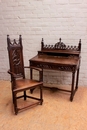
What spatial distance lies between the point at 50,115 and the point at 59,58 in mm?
994

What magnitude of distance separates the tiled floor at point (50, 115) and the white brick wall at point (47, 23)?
2.04 ft

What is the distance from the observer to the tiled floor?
1.87 metres

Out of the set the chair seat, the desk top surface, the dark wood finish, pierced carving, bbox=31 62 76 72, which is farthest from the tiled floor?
the desk top surface

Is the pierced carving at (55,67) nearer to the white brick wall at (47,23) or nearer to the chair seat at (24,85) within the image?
the chair seat at (24,85)

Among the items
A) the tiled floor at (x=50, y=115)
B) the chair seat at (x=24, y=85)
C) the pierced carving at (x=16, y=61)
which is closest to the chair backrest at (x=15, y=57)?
the pierced carving at (x=16, y=61)

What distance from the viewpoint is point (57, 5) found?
258 cm

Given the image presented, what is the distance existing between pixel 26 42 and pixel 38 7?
2.39ft

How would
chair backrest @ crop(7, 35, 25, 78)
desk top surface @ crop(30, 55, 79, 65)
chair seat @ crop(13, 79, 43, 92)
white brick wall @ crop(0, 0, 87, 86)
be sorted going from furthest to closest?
white brick wall @ crop(0, 0, 87, 86), desk top surface @ crop(30, 55, 79, 65), chair backrest @ crop(7, 35, 25, 78), chair seat @ crop(13, 79, 43, 92)

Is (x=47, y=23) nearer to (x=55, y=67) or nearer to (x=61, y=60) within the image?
Answer: (x=61, y=60)

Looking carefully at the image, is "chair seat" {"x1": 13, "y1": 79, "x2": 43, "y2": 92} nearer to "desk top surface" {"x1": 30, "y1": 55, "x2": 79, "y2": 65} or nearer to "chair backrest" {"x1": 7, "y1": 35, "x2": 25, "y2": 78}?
"chair backrest" {"x1": 7, "y1": 35, "x2": 25, "y2": 78}

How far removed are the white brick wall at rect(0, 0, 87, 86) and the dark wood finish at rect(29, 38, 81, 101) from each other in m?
0.16

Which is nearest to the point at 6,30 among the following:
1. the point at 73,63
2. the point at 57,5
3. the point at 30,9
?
the point at 30,9

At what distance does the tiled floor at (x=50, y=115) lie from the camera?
6.14ft

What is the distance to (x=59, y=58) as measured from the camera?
2.53 meters
